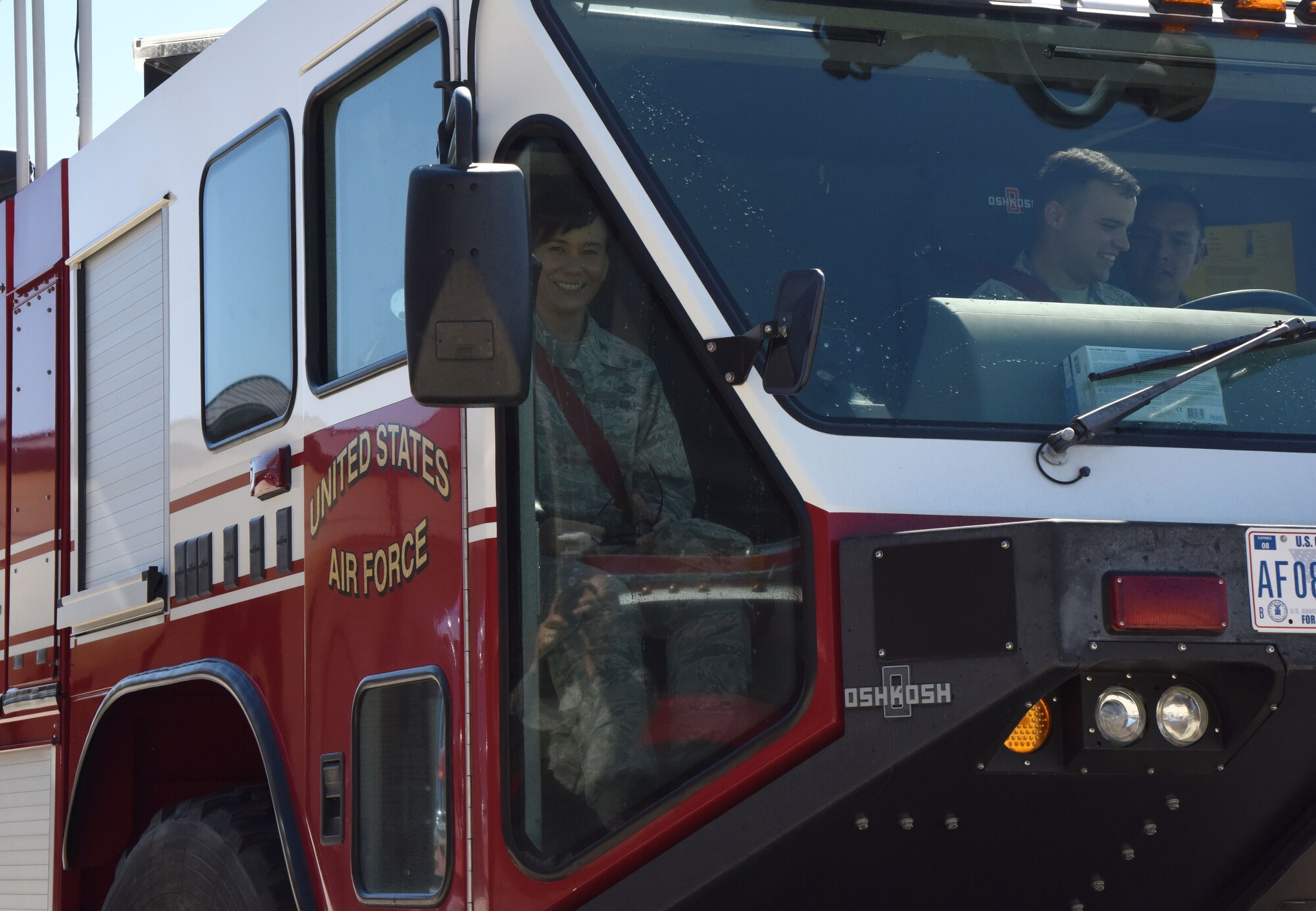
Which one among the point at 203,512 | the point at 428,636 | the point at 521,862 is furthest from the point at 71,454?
the point at 521,862

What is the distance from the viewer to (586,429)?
9.47 ft

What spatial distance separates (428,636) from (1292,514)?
4.90ft

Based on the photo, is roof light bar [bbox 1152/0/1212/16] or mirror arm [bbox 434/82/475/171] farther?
roof light bar [bbox 1152/0/1212/16]

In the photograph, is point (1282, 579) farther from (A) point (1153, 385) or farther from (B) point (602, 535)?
(B) point (602, 535)

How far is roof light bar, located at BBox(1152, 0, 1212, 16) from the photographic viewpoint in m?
3.20

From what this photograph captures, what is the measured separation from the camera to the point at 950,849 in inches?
104

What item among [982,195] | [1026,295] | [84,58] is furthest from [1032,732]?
[84,58]

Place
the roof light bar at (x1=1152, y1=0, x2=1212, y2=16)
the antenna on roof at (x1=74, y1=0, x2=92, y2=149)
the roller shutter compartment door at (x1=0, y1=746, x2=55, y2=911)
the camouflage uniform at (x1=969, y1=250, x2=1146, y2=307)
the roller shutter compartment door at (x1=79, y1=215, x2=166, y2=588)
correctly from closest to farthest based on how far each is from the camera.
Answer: the camouflage uniform at (x1=969, y1=250, x2=1146, y2=307) → the roof light bar at (x1=1152, y1=0, x2=1212, y2=16) → the roller shutter compartment door at (x1=79, y1=215, x2=166, y2=588) → the roller shutter compartment door at (x1=0, y1=746, x2=55, y2=911) → the antenna on roof at (x1=74, y1=0, x2=92, y2=149)

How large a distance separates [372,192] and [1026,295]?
1324mm

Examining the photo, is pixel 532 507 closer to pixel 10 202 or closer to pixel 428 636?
pixel 428 636

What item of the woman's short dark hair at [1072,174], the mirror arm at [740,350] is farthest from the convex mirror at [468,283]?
the woman's short dark hair at [1072,174]

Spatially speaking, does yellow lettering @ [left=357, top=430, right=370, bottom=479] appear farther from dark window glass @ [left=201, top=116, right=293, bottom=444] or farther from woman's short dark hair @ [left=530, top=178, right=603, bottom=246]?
woman's short dark hair @ [left=530, top=178, right=603, bottom=246]

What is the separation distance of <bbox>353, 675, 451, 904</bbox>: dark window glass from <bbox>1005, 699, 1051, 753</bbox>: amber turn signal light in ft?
3.18

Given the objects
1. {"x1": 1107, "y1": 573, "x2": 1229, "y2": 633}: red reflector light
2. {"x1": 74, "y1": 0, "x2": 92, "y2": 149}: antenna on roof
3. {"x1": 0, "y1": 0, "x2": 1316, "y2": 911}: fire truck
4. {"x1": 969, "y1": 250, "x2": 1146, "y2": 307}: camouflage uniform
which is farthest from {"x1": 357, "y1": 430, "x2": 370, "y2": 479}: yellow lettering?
{"x1": 74, "y1": 0, "x2": 92, "y2": 149}: antenna on roof
